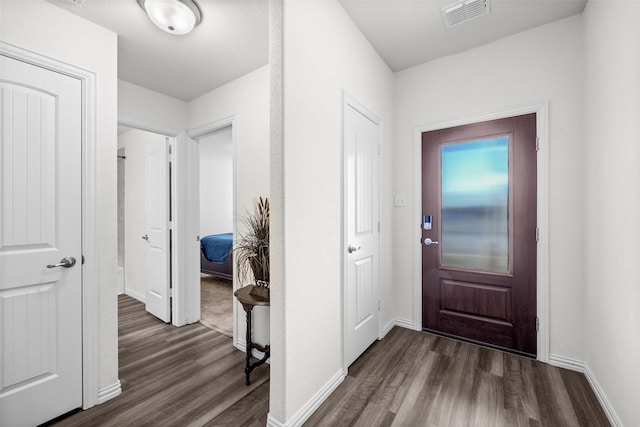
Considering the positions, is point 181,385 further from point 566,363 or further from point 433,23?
point 433,23

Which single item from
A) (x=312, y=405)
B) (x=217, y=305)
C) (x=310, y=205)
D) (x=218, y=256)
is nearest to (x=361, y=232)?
(x=310, y=205)

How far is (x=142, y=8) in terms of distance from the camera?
1823 millimetres

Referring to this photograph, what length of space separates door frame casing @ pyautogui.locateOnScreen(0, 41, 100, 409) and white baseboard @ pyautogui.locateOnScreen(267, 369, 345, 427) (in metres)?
1.22

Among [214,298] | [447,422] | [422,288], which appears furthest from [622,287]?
[214,298]

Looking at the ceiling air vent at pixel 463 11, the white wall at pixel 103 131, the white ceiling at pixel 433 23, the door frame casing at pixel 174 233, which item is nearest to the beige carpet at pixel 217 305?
the door frame casing at pixel 174 233

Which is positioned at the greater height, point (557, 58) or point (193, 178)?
point (557, 58)

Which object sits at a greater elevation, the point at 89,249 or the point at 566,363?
the point at 89,249

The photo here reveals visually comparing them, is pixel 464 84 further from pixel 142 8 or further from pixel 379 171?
pixel 142 8

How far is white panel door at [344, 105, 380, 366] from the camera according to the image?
216 cm

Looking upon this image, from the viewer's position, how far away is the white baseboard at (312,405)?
1550 millimetres

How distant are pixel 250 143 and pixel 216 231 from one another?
4269mm

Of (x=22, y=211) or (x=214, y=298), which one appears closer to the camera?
(x=22, y=211)

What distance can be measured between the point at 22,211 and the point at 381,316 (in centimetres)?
274

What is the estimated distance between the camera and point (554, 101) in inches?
87.2
